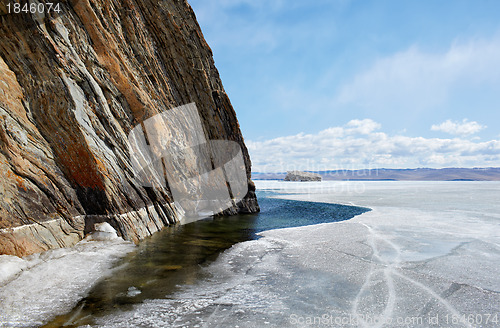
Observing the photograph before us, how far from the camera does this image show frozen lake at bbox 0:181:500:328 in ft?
17.0

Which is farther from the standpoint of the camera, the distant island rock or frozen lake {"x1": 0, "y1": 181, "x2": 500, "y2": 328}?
the distant island rock

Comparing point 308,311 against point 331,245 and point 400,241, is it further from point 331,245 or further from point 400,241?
point 400,241

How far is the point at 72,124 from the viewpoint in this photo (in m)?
10.3

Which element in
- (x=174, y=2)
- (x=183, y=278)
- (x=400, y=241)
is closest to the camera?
(x=183, y=278)

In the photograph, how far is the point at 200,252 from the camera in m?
10.4

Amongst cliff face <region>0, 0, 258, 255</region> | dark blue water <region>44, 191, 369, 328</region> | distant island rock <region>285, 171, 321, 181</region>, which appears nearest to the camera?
dark blue water <region>44, 191, 369, 328</region>

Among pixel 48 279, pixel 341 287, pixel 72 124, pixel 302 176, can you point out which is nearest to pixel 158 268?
pixel 48 279

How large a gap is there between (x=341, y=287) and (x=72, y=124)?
36.8ft

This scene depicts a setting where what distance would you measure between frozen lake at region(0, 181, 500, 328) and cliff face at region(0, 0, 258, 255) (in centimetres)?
→ 233

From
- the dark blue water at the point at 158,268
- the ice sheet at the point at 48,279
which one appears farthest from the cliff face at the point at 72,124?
the dark blue water at the point at 158,268

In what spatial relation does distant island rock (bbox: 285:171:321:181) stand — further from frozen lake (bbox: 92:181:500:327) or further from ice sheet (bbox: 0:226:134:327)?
ice sheet (bbox: 0:226:134:327)

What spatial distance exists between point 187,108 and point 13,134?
1421 cm

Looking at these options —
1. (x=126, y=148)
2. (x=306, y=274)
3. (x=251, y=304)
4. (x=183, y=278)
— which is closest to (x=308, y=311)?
(x=251, y=304)

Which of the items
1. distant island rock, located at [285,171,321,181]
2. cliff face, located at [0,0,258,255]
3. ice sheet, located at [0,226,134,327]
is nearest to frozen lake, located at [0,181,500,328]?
ice sheet, located at [0,226,134,327]
